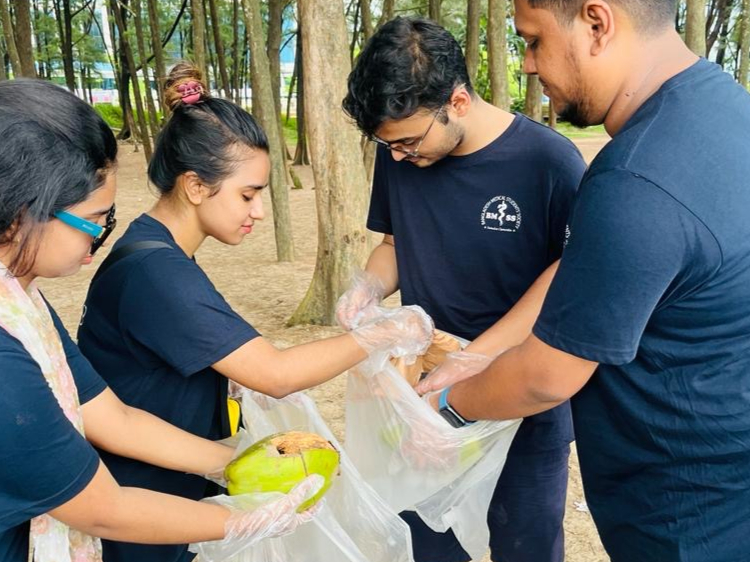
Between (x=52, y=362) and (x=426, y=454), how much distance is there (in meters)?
0.95

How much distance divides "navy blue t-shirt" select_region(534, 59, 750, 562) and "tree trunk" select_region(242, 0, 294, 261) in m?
4.94

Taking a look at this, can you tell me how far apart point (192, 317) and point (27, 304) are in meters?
0.37

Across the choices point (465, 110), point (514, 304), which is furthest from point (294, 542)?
point (465, 110)

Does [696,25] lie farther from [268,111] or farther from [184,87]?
[184,87]

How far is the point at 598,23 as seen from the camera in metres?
1.17

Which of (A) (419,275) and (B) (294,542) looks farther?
(A) (419,275)

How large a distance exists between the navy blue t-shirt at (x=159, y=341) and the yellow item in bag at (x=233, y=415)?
9 centimetres

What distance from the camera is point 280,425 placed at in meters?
1.99

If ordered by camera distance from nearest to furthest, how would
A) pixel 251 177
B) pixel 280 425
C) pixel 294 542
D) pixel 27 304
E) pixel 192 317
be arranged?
pixel 27 304, pixel 192 317, pixel 251 177, pixel 294 542, pixel 280 425

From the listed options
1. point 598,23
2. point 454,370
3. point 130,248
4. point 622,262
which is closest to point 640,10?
point 598,23

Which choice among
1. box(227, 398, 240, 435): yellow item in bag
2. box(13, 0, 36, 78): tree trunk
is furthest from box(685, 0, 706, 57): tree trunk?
box(13, 0, 36, 78): tree trunk

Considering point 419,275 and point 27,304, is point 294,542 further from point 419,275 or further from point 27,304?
point 27,304

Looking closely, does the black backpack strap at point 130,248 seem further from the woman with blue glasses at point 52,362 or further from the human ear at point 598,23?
the human ear at point 598,23

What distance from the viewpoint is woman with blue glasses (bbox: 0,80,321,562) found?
1034mm
